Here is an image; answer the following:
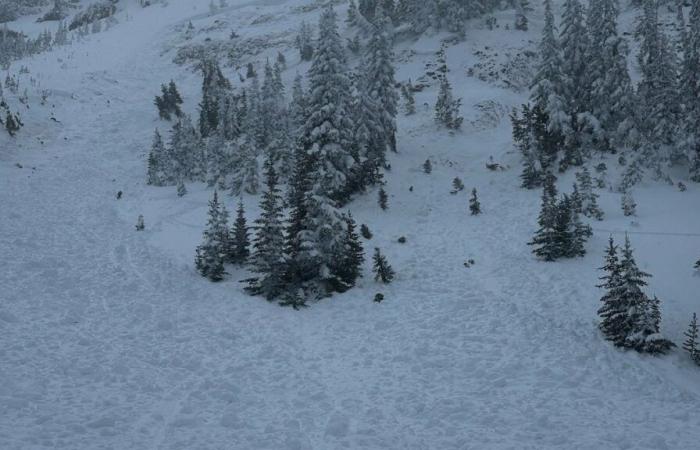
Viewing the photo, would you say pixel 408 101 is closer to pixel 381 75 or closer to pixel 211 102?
pixel 381 75

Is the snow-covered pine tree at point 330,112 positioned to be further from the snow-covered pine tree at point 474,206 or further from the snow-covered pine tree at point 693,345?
the snow-covered pine tree at point 693,345

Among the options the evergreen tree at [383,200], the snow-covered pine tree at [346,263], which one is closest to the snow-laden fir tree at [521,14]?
the evergreen tree at [383,200]

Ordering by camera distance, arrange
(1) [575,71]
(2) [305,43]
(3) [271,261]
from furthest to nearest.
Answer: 1. (2) [305,43]
2. (1) [575,71]
3. (3) [271,261]

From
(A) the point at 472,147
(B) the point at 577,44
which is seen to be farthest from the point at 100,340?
(B) the point at 577,44

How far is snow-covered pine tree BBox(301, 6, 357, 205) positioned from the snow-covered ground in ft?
13.0

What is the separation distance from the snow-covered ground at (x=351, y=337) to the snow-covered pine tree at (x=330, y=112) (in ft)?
13.0

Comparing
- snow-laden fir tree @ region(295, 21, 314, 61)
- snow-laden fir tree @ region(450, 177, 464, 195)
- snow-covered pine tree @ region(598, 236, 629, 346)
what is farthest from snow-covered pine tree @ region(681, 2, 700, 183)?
snow-laden fir tree @ region(295, 21, 314, 61)

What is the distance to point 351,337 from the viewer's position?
1972 centimetres

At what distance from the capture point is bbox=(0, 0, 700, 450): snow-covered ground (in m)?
13.3

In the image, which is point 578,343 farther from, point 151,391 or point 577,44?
point 577,44

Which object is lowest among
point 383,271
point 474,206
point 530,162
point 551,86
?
point 383,271

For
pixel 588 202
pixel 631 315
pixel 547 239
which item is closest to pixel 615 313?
pixel 631 315

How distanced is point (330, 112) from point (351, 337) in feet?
55.3

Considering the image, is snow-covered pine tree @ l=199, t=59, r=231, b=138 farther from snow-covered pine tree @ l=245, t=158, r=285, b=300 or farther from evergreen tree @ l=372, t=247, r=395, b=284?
evergreen tree @ l=372, t=247, r=395, b=284
